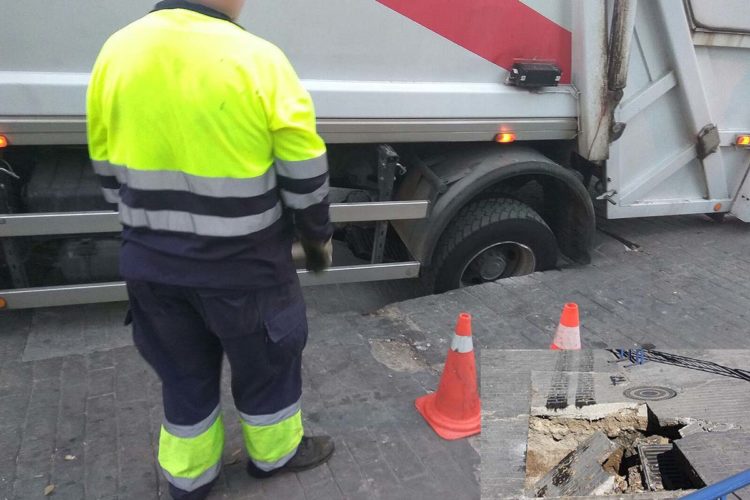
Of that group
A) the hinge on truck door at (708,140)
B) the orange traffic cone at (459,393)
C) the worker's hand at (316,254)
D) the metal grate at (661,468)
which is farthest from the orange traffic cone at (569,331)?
the hinge on truck door at (708,140)

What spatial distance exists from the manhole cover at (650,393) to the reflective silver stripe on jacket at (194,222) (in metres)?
1.62

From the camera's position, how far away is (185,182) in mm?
1709

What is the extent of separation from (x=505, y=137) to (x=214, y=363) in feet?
7.01

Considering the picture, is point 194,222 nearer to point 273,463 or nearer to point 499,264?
point 273,463

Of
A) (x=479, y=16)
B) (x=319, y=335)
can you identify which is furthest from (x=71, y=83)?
(x=479, y=16)

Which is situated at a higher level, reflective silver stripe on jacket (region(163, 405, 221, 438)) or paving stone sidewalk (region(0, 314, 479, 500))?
reflective silver stripe on jacket (region(163, 405, 221, 438))

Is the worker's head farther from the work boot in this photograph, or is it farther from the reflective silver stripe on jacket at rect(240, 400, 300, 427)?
the work boot

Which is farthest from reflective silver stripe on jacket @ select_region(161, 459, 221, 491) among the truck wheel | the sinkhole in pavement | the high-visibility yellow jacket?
the truck wheel

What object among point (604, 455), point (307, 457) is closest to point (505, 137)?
point (604, 455)

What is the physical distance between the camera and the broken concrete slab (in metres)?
1.90

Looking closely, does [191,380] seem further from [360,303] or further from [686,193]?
[686,193]

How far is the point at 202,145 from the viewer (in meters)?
1.65

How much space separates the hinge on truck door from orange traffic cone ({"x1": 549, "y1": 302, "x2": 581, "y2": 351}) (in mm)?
2087

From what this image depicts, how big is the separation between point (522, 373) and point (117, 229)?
205cm
